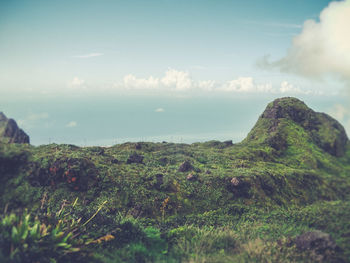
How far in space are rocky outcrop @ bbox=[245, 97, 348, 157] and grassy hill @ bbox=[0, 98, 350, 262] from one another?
224mm

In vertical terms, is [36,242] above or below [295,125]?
below

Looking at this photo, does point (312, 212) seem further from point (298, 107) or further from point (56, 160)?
point (298, 107)

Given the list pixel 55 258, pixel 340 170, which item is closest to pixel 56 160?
pixel 55 258

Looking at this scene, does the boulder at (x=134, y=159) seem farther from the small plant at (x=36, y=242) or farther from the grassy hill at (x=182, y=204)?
the small plant at (x=36, y=242)

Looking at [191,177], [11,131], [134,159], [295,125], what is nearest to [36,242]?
[191,177]

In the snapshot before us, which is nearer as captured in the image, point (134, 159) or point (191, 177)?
point (191, 177)

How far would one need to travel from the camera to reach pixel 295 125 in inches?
776

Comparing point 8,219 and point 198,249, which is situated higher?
point 8,219

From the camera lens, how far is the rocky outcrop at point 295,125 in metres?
16.9

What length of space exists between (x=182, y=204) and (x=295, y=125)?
1347cm

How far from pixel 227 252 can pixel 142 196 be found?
455 cm

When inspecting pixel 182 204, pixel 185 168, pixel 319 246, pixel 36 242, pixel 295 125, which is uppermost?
pixel 295 125

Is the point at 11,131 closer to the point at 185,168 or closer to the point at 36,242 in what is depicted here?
the point at 185,168

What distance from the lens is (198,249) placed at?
22.7ft
